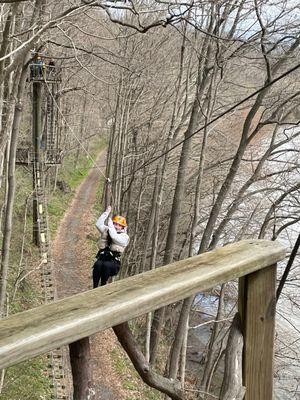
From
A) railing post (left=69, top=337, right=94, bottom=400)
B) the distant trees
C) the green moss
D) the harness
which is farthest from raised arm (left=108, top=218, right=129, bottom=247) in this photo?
railing post (left=69, top=337, right=94, bottom=400)

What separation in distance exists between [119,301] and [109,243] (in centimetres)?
749

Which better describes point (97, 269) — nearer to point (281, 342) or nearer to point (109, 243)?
point (109, 243)

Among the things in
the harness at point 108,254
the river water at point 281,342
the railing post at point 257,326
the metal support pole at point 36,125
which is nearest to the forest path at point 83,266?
the harness at point 108,254

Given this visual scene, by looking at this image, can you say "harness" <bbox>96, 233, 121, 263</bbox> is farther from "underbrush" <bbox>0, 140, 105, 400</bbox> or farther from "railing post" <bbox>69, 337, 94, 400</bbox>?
"railing post" <bbox>69, 337, 94, 400</bbox>

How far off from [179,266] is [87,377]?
1.24ft

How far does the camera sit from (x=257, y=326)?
1453mm

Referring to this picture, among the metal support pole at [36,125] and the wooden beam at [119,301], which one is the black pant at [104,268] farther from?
the metal support pole at [36,125]

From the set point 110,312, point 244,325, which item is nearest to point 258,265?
point 244,325

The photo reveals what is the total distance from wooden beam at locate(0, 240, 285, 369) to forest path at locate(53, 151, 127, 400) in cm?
798

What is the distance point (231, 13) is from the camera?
976cm

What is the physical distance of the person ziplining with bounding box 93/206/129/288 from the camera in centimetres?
802

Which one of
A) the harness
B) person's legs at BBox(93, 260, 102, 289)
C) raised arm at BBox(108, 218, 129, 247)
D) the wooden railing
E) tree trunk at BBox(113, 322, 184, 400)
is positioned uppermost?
the wooden railing

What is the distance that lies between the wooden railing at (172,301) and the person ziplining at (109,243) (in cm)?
656

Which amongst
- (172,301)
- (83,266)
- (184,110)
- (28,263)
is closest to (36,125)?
(28,263)
